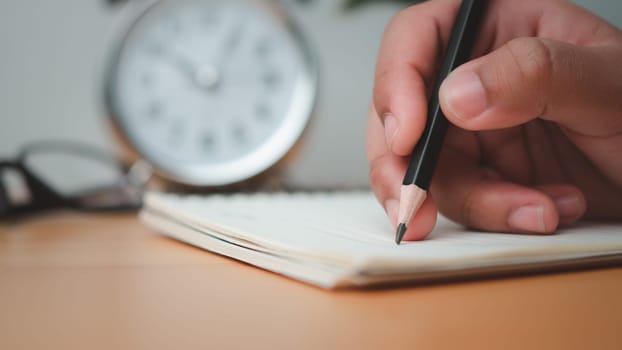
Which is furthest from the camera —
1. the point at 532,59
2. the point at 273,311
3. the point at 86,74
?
the point at 86,74

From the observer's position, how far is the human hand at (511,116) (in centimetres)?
38

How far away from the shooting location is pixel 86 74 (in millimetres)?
986

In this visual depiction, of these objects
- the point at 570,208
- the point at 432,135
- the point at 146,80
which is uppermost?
the point at 146,80

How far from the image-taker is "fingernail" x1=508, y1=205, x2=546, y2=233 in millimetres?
423

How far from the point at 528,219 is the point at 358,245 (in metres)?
0.15

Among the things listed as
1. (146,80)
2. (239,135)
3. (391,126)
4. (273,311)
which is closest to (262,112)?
(239,135)

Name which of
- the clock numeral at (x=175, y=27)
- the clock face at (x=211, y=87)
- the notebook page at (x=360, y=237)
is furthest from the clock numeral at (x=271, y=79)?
the notebook page at (x=360, y=237)

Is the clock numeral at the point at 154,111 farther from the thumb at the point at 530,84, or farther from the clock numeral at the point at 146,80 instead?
the thumb at the point at 530,84

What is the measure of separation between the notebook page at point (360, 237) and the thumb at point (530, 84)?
0.08m

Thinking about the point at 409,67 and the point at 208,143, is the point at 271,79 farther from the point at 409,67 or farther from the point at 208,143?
the point at 409,67

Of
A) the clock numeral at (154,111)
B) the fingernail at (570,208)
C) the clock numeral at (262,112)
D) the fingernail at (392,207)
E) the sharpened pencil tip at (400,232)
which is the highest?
the clock numeral at (154,111)

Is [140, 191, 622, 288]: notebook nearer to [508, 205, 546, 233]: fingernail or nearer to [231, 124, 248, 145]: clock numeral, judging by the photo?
[508, 205, 546, 233]: fingernail

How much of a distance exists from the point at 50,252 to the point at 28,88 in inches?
23.3

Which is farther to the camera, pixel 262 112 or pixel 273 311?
pixel 262 112
